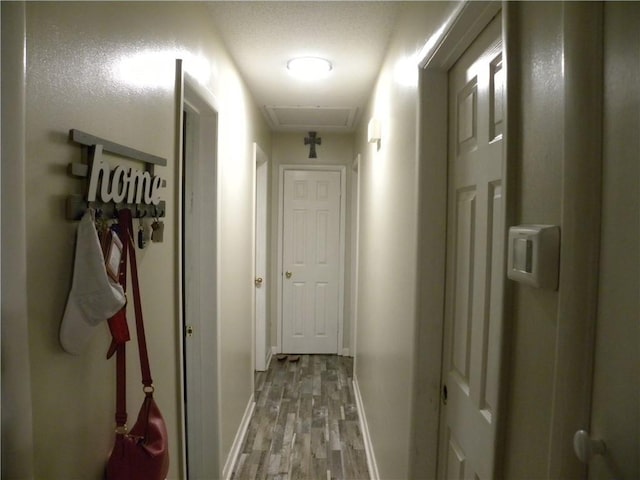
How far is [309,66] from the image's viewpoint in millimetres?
2316

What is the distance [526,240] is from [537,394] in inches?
10.5

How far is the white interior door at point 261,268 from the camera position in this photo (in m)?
3.91

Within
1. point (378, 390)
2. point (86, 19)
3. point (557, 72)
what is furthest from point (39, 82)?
point (378, 390)

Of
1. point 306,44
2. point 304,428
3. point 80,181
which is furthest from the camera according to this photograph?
point 304,428

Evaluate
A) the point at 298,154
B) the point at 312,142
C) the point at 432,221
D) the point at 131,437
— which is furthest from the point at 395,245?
the point at 298,154

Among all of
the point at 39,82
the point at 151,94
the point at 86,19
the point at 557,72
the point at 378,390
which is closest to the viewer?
the point at 557,72

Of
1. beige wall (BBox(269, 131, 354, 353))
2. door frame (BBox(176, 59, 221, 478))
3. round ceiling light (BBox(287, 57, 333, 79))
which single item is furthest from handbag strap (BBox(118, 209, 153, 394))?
beige wall (BBox(269, 131, 354, 353))

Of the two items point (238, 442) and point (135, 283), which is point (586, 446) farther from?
point (238, 442)

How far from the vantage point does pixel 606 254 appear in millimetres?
514

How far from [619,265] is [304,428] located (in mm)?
2780

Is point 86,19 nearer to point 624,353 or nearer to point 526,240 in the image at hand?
point 526,240

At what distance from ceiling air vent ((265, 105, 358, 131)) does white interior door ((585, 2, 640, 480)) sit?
9.44ft

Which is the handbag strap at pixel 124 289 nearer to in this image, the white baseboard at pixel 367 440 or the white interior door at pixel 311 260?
the white baseboard at pixel 367 440

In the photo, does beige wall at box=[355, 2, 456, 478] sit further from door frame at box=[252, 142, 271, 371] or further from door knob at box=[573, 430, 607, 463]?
door frame at box=[252, 142, 271, 371]
